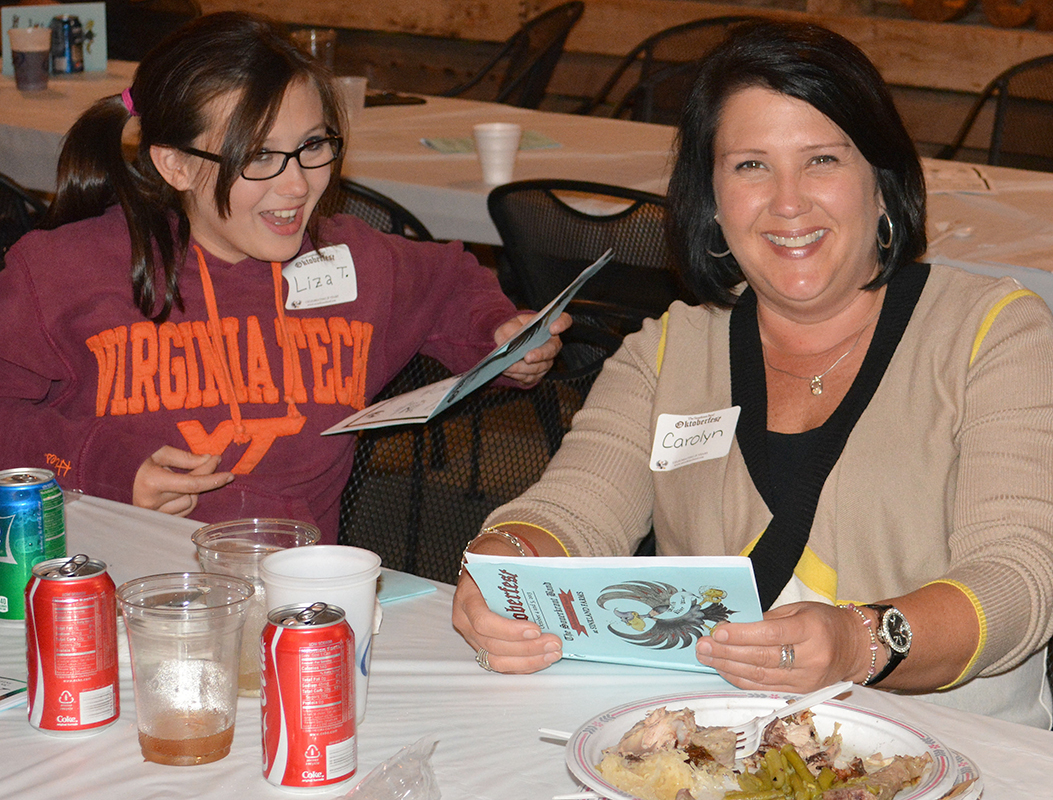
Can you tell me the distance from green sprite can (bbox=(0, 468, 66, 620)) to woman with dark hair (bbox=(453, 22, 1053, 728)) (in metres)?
0.48

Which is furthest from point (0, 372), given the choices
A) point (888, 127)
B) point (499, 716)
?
point (888, 127)

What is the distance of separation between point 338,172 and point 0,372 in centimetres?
63

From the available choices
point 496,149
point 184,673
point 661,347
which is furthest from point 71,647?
point 496,149

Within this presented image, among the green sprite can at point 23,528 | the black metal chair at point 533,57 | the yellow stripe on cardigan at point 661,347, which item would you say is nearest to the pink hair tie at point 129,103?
the green sprite can at point 23,528

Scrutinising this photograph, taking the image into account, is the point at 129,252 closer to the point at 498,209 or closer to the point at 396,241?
the point at 396,241

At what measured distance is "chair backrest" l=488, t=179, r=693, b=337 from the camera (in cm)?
271

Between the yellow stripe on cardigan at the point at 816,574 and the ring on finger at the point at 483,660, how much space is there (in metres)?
0.49

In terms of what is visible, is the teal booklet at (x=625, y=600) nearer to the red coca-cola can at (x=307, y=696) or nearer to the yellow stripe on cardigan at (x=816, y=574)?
the red coca-cola can at (x=307, y=696)

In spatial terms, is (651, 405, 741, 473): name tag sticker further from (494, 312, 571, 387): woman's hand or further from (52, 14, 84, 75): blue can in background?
(52, 14, 84, 75): blue can in background

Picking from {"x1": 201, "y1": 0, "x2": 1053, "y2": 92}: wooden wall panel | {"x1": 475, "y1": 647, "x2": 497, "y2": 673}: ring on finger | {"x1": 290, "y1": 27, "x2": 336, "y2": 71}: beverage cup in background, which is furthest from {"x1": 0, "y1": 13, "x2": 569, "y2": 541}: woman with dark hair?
{"x1": 201, "y1": 0, "x2": 1053, "y2": 92}: wooden wall panel

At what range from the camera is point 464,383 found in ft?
5.64

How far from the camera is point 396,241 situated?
2215 millimetres

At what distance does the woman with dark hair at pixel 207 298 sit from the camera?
1.92m

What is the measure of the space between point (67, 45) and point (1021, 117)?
356cm
